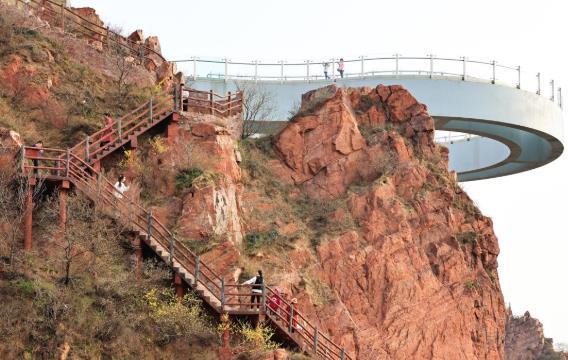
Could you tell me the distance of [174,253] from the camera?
38.8 m

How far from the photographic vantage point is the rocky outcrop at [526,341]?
78.6 m

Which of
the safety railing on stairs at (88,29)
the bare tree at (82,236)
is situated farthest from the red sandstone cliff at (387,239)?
the safety railing on stairs at (88,29)

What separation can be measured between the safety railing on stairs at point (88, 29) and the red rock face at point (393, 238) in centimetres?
740

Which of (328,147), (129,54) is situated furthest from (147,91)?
(328,147)

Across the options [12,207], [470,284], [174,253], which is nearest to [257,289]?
[174,253]

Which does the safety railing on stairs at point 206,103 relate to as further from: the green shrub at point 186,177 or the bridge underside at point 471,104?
the bridge underside at point 471,104

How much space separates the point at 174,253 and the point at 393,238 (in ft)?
30.4

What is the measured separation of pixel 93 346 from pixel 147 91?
15.5 metres

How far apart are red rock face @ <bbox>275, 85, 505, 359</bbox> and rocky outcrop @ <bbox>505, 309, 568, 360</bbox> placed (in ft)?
109

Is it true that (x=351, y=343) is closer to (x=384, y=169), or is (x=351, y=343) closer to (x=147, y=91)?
(x=384, y=169)

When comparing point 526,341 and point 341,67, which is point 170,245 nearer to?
point 341,67

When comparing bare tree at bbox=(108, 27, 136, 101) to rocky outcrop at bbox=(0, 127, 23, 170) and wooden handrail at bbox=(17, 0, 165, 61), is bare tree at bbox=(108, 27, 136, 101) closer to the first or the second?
wooden handrail at bbox=(17, 0, 165, 61)

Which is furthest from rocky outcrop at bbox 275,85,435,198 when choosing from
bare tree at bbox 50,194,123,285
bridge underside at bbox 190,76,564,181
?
bare tree at bbox 50,194,123,285

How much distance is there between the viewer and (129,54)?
49.2 metres
